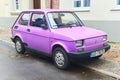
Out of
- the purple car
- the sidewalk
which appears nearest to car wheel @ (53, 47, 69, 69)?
the purple car

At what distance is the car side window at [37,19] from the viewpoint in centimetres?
771

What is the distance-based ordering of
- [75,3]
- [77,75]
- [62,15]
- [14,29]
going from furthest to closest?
[75,3] < [14,29] < [62,15] < [77,75]

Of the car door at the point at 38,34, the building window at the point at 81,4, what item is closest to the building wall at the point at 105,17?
the building window at the point at 81,4

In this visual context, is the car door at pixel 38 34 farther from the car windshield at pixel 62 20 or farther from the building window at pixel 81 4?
the building window at pixel 81 4

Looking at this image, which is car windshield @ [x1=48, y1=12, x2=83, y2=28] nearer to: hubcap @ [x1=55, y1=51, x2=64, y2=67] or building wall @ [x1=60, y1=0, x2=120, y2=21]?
hubcap @ [x1=55, y1=51, x2=64, y2=67]

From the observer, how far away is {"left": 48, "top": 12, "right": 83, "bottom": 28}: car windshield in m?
7.43

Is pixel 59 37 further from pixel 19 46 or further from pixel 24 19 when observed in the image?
pixel 19 46

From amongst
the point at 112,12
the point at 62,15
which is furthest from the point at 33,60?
the point at 112,12

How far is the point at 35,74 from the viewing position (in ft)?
21.2

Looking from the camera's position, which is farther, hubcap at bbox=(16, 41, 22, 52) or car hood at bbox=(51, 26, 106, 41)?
hubcap at bbox=(16, 41, 22, 52)

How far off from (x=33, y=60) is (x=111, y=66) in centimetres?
276

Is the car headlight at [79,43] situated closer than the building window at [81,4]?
Yes

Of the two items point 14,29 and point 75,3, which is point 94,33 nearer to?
point 14,29

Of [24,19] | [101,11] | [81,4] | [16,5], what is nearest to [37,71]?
[24,19]
